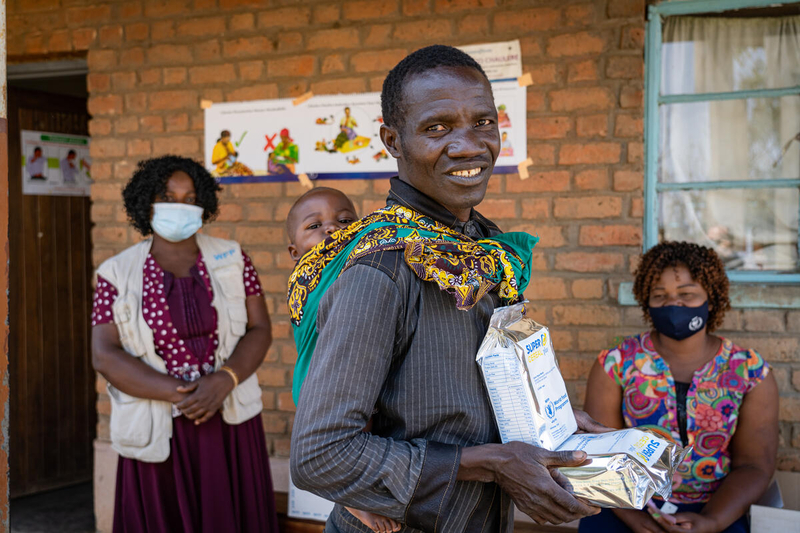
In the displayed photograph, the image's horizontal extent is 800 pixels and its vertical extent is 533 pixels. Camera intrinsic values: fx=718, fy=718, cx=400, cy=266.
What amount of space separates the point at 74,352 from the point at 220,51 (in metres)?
2.58

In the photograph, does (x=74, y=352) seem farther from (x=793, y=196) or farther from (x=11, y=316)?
(x=793, y=196)

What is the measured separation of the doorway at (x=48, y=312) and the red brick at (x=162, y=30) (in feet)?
2.64

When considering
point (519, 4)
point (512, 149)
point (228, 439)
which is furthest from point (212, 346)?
point (519, 4)

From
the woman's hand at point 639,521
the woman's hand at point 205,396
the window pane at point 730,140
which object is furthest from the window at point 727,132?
the woman's hand at point 205,396

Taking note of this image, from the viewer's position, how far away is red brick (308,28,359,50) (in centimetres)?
368

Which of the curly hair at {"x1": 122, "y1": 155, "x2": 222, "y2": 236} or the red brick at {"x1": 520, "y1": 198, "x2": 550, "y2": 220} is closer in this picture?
the curly hair at {"x1": 122, "y1": 155, "x2": 222, "y2": 236}

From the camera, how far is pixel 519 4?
3404 millimetres

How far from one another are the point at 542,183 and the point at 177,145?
2013 millimetres

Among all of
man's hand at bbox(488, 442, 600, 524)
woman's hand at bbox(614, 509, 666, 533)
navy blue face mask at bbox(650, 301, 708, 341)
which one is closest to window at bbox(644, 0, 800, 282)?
navy blue face mask at bbox(650, 301, 708, 341)

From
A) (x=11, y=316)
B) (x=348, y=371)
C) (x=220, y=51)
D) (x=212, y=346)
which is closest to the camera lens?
(x=348, y=371)

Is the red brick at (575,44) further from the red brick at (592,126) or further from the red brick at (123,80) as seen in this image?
the red brick at (123,80)

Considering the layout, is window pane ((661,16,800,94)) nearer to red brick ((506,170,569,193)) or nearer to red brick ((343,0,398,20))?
red brick ((506,170,569,193))

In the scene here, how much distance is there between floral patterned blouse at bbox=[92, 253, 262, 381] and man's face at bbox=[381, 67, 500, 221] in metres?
1.79

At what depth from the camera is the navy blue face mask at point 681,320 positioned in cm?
274
